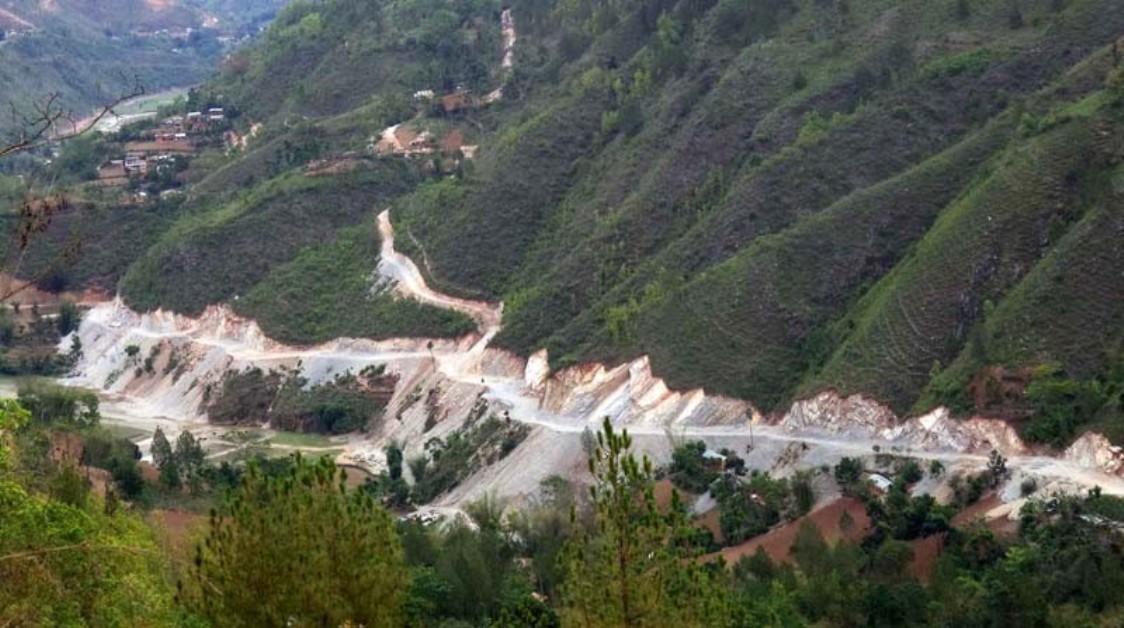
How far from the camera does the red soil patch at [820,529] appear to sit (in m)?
53.0

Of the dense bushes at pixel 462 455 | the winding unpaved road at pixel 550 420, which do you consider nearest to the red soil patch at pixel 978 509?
the winding unpaved road at pixel 550 420

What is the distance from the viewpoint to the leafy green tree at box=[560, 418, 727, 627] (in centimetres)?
2283

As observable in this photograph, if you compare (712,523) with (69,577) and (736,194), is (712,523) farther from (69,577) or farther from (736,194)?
(69,577)

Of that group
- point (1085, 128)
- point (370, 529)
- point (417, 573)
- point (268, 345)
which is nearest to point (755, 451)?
point (1085, 128)

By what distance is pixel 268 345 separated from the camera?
8844cm

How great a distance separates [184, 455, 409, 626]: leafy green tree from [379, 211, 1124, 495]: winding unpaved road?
3257cm

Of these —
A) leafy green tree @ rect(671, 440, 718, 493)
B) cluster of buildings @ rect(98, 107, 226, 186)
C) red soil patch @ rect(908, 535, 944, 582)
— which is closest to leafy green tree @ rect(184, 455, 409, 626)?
red soil patch @ rect(908, 535, 944, 582)

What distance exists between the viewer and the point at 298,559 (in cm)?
2319

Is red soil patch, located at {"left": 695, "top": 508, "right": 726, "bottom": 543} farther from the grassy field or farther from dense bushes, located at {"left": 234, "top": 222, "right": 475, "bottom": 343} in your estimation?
dense bushes, located at {"left": 234, "top": 222, "right": 475, "bottom": 343}

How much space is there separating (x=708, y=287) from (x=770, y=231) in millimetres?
5047

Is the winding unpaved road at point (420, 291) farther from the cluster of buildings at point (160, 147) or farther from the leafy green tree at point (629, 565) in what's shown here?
the leafy green tree at point (629, 565)

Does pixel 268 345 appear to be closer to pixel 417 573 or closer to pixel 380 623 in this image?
pixel 417 573

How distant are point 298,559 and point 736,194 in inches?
2231

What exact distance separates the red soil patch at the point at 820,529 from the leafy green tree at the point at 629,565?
93.6 feet
